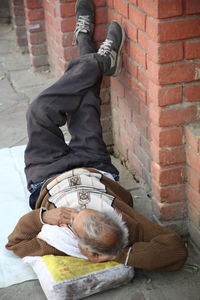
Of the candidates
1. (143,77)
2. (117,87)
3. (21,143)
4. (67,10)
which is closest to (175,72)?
(143,77)

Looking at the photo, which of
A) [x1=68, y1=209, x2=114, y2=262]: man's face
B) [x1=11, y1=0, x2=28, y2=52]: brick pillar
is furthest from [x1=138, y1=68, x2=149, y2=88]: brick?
[x1=11, y1=0, x2=28, y2=52]: brick pillar

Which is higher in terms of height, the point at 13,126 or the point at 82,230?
the point at 82,230

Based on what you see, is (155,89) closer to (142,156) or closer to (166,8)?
(166,8)

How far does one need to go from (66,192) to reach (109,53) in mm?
1010

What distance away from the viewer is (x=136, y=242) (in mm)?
2889

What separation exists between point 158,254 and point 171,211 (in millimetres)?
Result: 449

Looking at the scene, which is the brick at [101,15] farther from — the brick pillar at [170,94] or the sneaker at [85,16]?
the brick pillar at [170,94]

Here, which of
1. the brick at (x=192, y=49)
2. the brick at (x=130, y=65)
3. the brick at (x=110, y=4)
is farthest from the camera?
the brick at (x=110, y=4)

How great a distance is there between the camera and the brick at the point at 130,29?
328 cm

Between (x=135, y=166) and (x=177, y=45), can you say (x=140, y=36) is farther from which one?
(x=135, y=166)

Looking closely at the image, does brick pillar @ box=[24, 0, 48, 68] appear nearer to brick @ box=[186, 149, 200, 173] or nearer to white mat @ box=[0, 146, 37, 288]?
white mat @ box=[0, 146, 37, 288]

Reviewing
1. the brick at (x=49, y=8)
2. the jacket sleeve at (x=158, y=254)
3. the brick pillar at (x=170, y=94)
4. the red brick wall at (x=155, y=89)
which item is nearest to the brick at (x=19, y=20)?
the brick at (x=49, y=8)

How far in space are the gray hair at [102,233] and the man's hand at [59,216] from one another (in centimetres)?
22

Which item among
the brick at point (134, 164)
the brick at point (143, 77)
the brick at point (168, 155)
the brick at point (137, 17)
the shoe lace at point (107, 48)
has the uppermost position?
the brick at point (137, 17)
